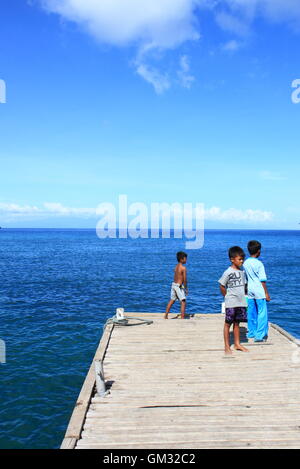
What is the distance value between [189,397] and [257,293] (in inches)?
149

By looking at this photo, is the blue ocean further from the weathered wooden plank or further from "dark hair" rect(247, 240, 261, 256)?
"dark hair" rect(247, 240, 261, 256)

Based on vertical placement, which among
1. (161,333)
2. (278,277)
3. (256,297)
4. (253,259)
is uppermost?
(253,259)

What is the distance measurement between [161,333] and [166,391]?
12.5ft

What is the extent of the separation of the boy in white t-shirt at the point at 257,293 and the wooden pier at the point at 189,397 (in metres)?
0.47

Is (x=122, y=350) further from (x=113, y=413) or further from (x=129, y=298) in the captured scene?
(x=129, y=298)

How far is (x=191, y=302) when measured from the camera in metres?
24.0

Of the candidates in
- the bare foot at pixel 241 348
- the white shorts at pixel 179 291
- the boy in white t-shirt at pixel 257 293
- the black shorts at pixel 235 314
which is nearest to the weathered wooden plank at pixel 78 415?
the black shorts at pixel 235 314

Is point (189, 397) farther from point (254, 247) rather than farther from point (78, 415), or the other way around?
point (254, 247)

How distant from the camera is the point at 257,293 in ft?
29.4

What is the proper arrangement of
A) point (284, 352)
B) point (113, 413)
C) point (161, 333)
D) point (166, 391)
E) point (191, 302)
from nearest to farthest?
point (113, 413) < point (166, 391) < point (284, 352) < point (161, 333) < point (191, 302)

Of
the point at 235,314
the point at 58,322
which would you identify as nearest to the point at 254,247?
the point at 235,314

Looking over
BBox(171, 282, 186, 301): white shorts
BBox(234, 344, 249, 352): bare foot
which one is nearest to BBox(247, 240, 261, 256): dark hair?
BBox(234, 344, 249, 352): bare foot

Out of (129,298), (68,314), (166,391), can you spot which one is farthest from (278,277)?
(166,391)

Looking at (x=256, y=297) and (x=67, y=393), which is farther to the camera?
(x=67, y=393)
